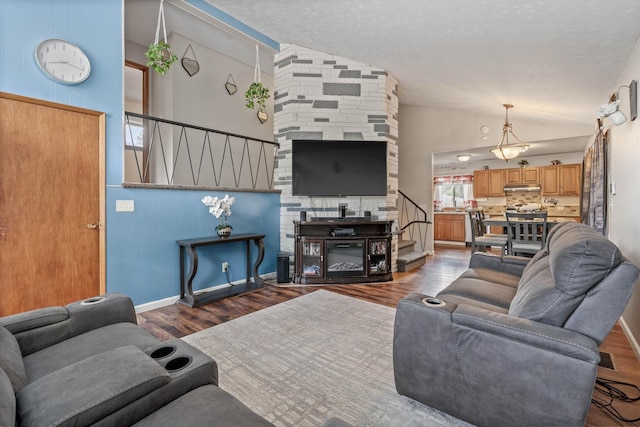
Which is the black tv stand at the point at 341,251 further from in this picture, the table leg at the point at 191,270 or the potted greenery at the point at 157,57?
the potted greenery at the point at 157,57

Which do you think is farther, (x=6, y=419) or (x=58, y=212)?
(x=58, y=212)

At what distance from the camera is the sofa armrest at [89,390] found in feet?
2.57

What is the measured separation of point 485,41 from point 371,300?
2996 mm

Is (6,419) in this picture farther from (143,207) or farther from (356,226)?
(356,226)

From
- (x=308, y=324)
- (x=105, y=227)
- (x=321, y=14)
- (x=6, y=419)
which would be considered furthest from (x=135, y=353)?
(x=321, y=14)

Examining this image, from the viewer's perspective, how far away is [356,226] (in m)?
4.46

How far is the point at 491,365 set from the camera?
1351mm

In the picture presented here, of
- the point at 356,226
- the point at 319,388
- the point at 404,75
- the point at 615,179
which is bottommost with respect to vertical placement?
the point at 319,388

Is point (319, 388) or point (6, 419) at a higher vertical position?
point (6, 419)

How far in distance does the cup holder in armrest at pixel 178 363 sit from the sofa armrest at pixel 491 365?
3.45ft

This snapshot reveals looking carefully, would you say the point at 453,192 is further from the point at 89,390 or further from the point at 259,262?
the point at 89,390

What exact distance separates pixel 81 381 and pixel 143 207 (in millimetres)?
2664

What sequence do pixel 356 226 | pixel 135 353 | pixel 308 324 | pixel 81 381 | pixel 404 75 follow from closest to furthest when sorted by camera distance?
1. pixel 81 381
2. pixel 135 353
3. pixel 308 324
4. pixel 356 226
5. pixel 404 75

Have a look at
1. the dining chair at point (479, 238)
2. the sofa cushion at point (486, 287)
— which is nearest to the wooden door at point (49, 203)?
the sofa cushion at point (486, 287)
